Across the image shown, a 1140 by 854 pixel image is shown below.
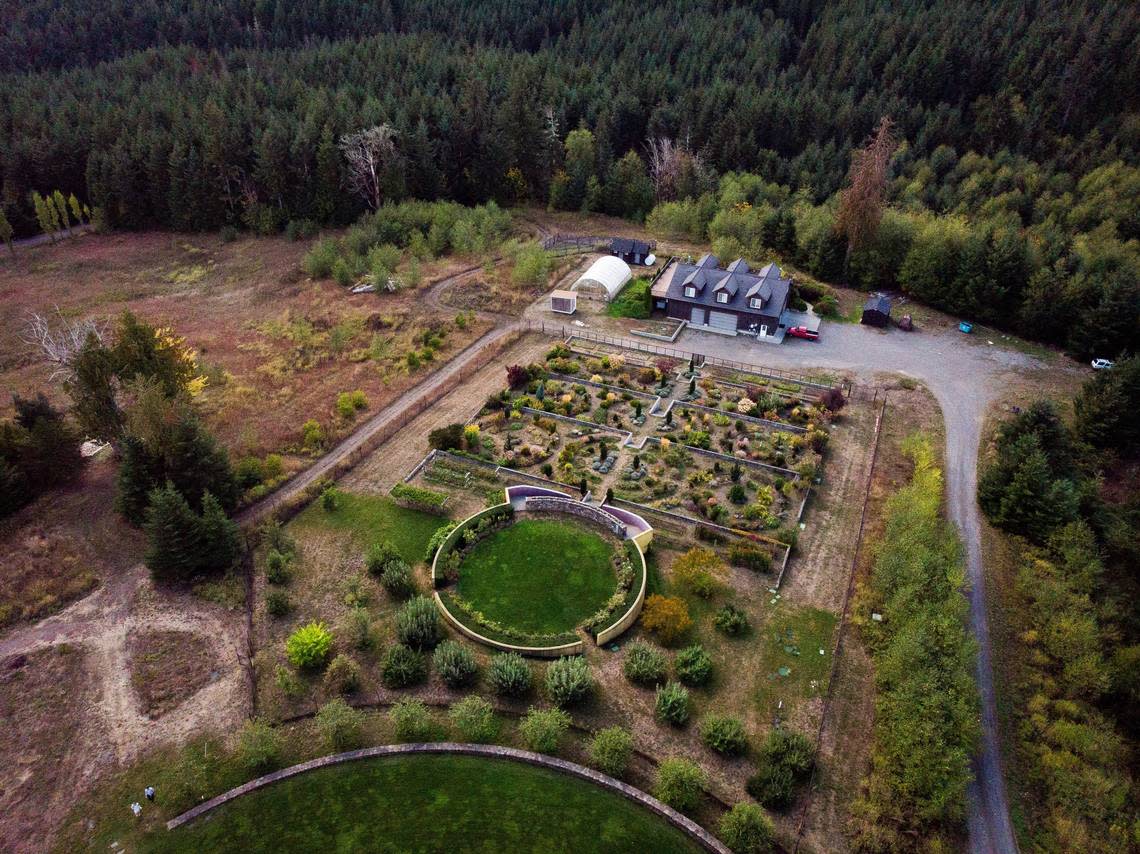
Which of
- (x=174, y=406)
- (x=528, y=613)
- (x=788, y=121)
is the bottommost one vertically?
(x=528, y=613)

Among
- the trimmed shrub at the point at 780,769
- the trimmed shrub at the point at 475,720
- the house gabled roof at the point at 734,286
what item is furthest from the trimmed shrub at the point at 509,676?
the house gabled roof at the point at 734,286

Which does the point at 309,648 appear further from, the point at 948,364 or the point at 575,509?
the point at 948,364

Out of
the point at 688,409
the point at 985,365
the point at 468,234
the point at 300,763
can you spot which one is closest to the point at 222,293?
the point at 468,234

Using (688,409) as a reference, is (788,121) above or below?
above

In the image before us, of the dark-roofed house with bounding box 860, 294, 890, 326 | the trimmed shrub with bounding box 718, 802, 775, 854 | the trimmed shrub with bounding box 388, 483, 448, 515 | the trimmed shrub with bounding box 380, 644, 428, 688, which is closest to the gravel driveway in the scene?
the dark-roofed house with bounding box 860, 294, 890, 326

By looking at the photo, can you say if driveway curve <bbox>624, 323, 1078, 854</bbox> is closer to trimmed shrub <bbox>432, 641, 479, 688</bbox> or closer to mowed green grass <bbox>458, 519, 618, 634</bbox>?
mowed green grass <bbox>458, 519, 618, 634</bbox>

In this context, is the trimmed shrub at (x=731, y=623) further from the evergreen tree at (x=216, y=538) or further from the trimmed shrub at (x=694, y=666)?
the evergreen tree at (x=216, y=538)

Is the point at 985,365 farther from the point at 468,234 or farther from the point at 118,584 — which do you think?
the point at 118,584

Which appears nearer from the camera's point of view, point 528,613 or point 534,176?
point 528,613
